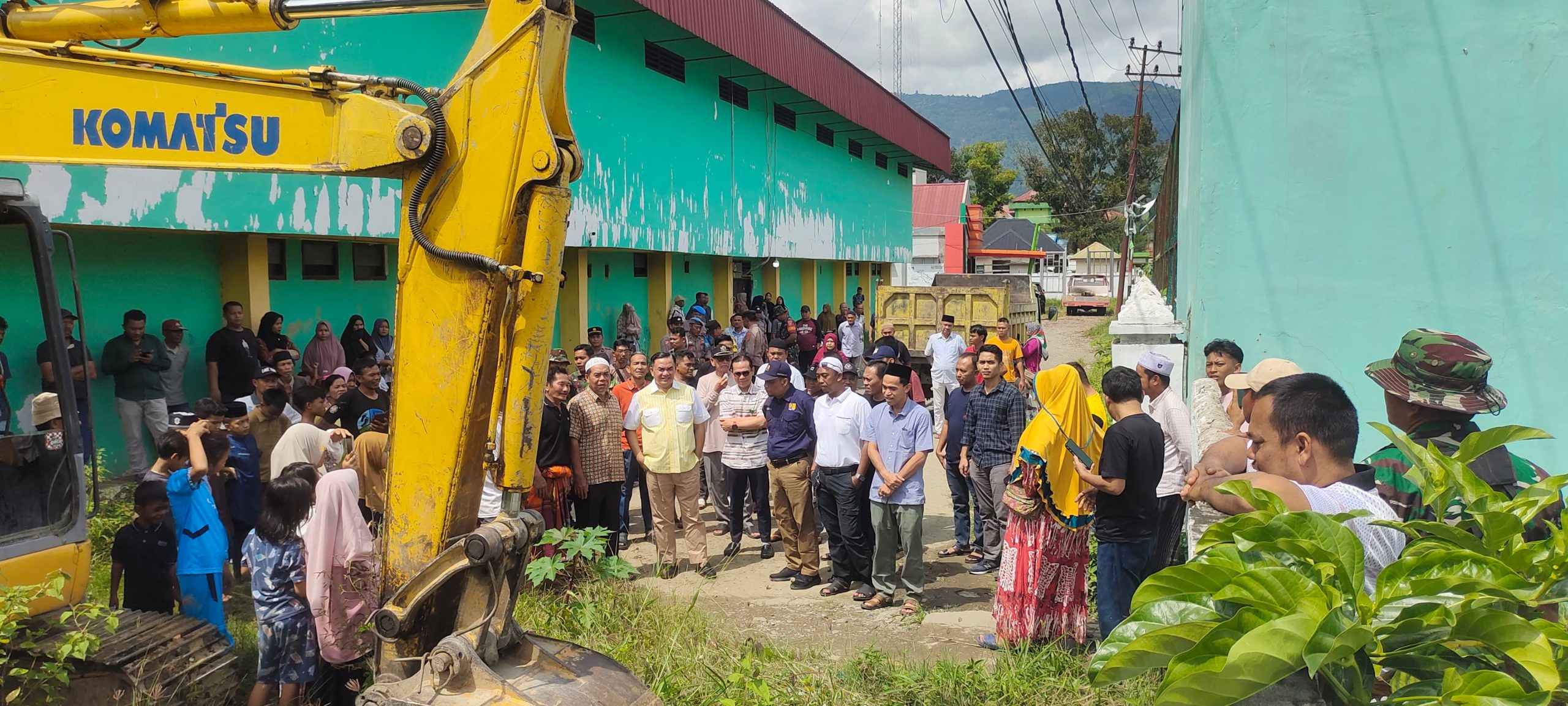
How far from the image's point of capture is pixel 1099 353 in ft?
71.9

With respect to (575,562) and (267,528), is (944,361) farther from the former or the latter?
(267,528)

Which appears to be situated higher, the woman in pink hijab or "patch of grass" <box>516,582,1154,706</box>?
the woman in pink hijab

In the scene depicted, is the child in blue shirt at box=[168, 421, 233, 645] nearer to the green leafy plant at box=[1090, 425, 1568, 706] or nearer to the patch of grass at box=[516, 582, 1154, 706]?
the patch of grass at box=[516, 582, 1154, 706]

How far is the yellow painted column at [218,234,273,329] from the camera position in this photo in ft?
32.3

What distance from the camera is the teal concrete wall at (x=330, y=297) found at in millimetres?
10664

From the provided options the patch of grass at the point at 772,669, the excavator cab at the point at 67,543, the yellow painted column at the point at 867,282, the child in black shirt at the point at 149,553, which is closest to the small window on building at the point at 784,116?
the yellow painted column at the point at 867,282

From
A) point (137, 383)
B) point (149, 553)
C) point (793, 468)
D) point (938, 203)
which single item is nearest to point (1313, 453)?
point (793, 468)

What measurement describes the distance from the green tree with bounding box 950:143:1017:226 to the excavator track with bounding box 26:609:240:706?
63.0 meters

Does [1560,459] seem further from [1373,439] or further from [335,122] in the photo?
[335,122]

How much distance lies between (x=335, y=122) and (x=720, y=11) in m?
13.5

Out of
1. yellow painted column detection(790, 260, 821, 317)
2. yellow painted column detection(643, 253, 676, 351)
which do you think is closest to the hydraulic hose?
yellow painted column detection(643, 253, 676, 351)

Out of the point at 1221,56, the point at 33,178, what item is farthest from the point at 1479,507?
the point at 33,178

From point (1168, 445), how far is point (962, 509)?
250 cm

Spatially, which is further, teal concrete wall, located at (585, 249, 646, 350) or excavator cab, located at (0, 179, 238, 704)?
teal concrete wall, located at (585, 249, 646, 350)
